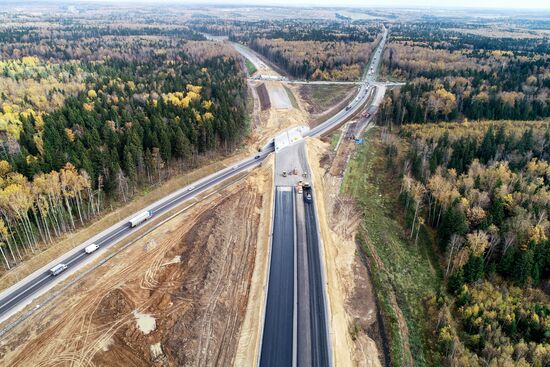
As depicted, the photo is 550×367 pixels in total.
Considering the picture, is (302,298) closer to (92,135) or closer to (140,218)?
(140,218)

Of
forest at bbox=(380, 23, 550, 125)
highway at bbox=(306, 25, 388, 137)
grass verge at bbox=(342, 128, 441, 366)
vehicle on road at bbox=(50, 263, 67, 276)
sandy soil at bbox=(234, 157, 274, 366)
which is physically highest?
forest at bbox=(380, 23, 550, 125)

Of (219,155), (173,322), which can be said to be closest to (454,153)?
(219,155)

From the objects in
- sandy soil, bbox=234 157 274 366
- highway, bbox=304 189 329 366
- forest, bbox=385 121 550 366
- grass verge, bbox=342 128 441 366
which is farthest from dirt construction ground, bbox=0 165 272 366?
forest, bbox=385 121 550 366

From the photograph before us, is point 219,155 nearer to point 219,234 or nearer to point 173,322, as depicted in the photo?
point 219,234

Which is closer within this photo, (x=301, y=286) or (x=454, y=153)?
(x=301, y=286)

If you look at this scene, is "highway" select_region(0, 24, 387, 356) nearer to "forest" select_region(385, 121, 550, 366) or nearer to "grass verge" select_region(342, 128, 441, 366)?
"grass verge" select_region(342, 128, 441, 366)

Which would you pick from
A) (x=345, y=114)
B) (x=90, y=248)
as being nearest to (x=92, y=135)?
(x=90, y=248)
